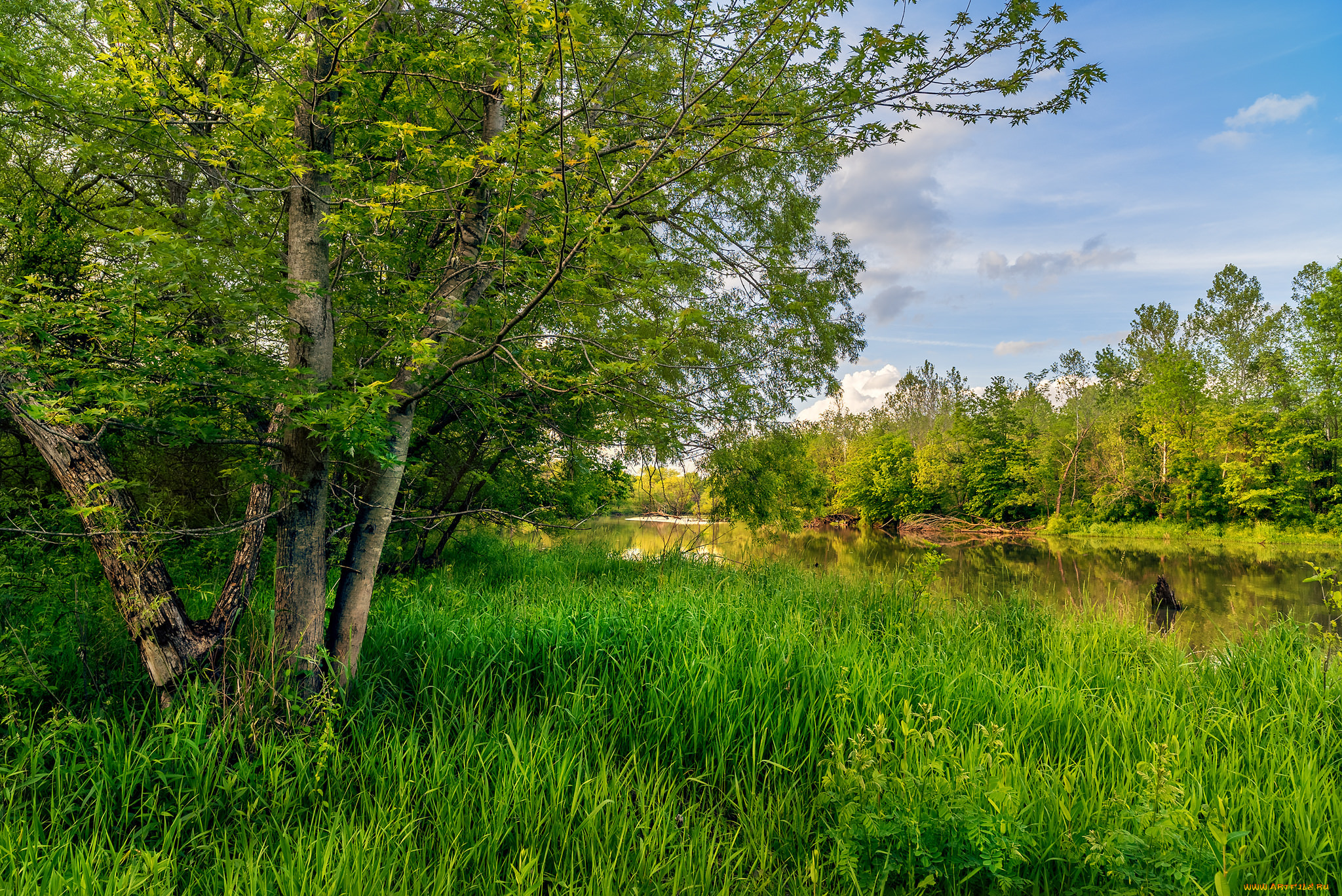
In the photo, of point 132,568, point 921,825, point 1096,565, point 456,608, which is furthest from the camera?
point 1096,565

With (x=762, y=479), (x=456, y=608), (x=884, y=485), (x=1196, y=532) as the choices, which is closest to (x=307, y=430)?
(x=456, y=608)

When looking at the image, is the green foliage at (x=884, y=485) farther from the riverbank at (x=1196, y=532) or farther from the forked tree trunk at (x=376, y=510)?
the forked tree trunk at (x=376, y=510)

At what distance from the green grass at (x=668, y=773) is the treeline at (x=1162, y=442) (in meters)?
22.8

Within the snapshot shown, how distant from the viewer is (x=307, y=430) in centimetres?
318

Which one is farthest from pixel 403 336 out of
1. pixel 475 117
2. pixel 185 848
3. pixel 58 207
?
pixel 58 207

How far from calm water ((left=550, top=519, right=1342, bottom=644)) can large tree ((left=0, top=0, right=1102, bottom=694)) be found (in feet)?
19.0

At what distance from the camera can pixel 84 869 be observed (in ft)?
6.10

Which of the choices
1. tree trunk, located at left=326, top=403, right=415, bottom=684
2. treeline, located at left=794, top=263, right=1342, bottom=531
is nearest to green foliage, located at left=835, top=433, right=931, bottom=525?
treeline, located at left=794, top=263, right=1342, bottom=531

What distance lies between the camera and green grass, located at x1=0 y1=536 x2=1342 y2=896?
1980 millimetres

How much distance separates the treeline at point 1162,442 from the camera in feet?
81.5

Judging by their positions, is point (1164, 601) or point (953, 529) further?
point (953, 529)

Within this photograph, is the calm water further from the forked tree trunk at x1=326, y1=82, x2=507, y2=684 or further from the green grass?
the forked tree trunk at x1=326, y1=82, x2=507, y2=684

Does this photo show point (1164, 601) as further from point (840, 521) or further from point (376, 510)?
point (840, 521)

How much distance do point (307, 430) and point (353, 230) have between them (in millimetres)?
1193
